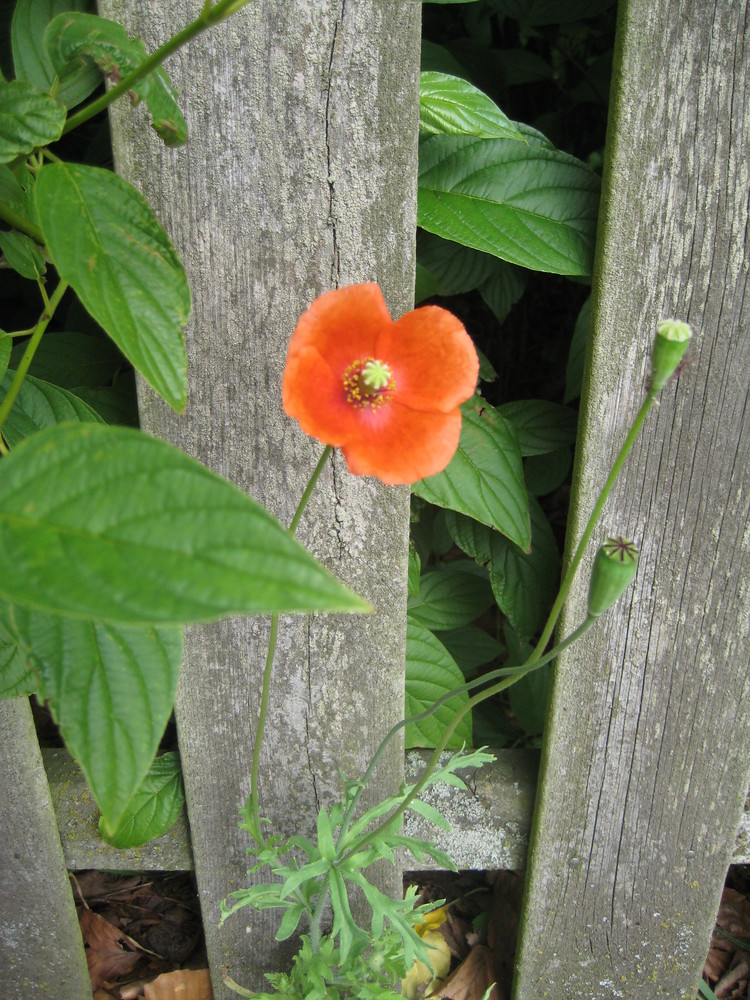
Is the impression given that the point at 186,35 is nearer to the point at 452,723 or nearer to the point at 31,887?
the point at 452,723

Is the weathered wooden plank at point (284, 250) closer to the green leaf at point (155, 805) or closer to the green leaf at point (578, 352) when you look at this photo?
the green leaf at point (155, 805)

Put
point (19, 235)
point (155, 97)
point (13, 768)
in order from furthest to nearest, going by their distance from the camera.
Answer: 1. point (13, 768)
2. point (19, 235)
3. point (155, 97)

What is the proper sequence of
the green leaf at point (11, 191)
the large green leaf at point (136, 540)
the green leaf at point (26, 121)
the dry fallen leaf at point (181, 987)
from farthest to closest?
the dry fallen leaf at point (181, 987), the green leaf at point (11, 191), the green leaf at point (26, 121), the large green leaf at point (136, 540)

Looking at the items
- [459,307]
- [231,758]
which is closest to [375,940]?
[231,758]

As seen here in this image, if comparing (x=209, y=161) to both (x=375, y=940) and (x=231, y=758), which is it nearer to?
(x=231, y=758)

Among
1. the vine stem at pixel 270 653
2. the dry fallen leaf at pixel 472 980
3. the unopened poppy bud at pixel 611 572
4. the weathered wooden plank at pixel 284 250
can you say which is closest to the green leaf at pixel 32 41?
the weathered wooden plank at pixel 284 250

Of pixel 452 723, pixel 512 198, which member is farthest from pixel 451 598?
pixel 512 198
